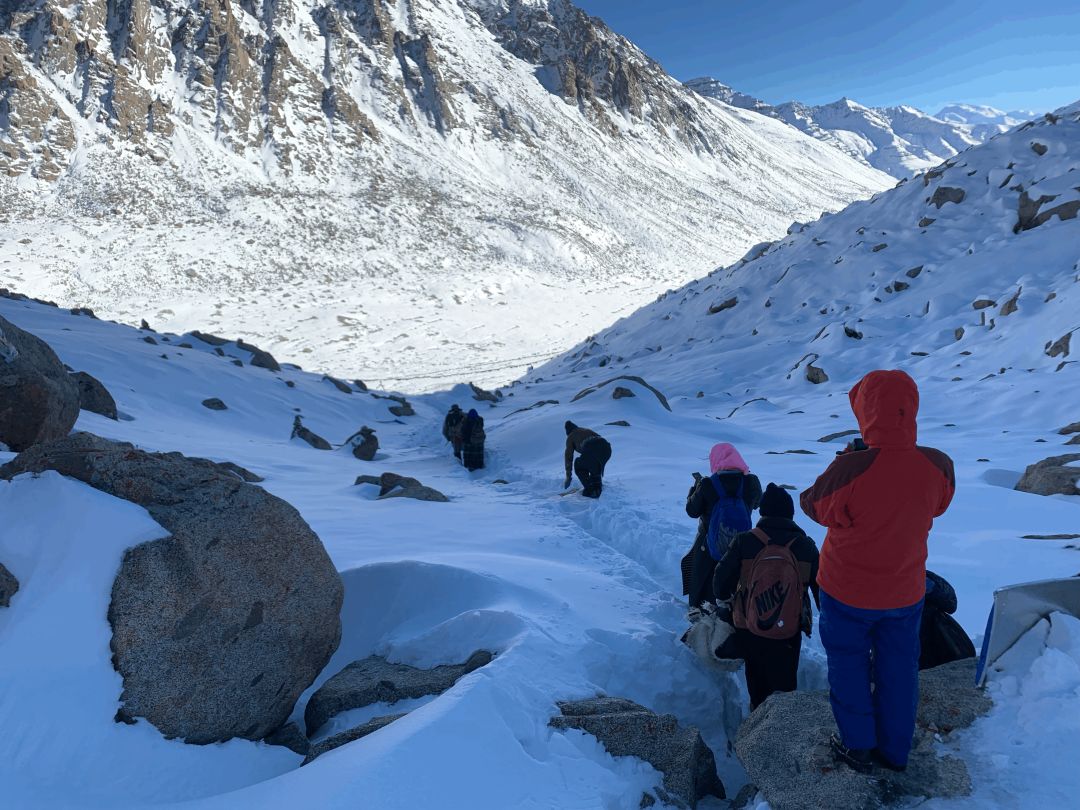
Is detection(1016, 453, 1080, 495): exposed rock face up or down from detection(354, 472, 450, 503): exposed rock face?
up

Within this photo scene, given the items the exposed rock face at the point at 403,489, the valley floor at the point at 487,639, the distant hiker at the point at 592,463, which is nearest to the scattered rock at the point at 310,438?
the valley floor at the point at 487,639

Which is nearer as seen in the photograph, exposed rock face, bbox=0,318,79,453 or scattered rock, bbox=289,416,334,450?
exposed rock face, bbox=0,318,79,453

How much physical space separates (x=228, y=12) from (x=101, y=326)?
175 ft

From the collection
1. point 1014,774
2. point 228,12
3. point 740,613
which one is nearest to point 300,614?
point 740,613

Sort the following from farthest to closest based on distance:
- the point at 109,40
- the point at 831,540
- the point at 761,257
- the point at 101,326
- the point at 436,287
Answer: the point at 109,40 → the point at 436,287 → the point at 761,257 → the point at 101,326 → the point at 831,540

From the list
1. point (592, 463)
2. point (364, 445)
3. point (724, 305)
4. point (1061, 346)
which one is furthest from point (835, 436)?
point (724, 305)

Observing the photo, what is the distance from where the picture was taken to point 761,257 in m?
26.8

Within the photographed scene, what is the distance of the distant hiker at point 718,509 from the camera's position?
397 cm

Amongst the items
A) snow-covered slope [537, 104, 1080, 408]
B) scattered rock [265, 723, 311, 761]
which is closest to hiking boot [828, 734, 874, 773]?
scattered rock [265, 723, 311, 761]

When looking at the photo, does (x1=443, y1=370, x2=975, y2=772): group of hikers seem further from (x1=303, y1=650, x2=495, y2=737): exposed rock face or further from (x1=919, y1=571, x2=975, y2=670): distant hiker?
(x1=303, y1=650, x2=495, y2=737): exposed rock face

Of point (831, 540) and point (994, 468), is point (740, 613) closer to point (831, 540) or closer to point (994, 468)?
point (831, 540)

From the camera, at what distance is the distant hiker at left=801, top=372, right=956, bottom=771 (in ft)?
8.03

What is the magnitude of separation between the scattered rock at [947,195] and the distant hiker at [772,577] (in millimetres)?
24770

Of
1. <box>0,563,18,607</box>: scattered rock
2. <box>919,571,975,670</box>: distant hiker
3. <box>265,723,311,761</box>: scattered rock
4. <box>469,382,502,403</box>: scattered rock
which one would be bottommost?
<box>265,723,311,761</box>: scattered rock
